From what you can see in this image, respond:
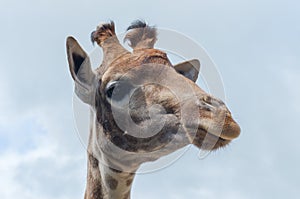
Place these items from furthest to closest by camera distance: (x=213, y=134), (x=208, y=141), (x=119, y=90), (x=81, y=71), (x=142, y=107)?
(x=81, y=71), (x=119, y=90), (x=142, y=107), (x=208, y=141), (x=213, y=134)

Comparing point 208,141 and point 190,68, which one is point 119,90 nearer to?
point 208,141

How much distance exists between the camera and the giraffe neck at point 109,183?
21.0 feet

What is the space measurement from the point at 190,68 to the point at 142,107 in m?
1.88

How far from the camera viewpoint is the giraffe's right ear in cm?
646

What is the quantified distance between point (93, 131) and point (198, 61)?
5.73ft

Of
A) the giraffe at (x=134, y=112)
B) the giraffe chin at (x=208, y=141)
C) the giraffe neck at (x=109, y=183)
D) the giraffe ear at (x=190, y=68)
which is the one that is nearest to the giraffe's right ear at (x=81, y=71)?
the giraffe at (x=134, y=112)

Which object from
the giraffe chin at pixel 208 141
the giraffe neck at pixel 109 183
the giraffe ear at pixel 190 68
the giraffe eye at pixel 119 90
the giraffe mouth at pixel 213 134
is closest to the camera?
the giraffe mouth at pixel 213 134

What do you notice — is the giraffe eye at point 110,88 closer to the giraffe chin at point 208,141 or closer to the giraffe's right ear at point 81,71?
the giraffe's right ear at point 81,71

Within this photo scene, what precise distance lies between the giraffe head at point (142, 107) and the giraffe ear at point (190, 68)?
2.21 ft

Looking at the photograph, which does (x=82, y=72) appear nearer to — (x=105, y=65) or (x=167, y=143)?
(x=105, y=65)

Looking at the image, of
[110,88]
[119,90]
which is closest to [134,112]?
[119,90]

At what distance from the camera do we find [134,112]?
6020 mm

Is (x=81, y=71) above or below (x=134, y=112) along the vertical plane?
above

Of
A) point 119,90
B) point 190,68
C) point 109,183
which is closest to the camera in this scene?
point 119,90
